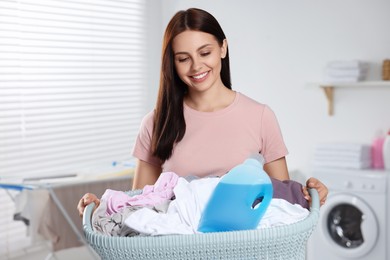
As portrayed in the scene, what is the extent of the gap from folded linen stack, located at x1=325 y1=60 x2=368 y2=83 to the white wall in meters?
0.11

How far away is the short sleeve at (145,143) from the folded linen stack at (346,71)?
98.1 inches

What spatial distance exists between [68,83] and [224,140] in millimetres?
2695

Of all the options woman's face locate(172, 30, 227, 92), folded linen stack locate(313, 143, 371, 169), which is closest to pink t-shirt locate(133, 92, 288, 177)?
woman's face locate(172, 30, 227, 92)

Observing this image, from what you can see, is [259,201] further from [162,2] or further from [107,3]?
[162,2]

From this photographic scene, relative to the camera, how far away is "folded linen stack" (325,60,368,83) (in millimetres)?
3938

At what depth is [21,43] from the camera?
12.6 ft

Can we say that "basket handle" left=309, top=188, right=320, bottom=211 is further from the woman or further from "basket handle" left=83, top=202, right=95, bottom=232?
"basket handle" left=83, top=202, right=95, bottom=232

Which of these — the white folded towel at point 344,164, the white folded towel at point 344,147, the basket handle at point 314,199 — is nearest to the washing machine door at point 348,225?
the white folded towel at point 344,164

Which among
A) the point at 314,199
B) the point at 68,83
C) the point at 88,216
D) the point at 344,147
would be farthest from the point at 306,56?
the point at 88,216

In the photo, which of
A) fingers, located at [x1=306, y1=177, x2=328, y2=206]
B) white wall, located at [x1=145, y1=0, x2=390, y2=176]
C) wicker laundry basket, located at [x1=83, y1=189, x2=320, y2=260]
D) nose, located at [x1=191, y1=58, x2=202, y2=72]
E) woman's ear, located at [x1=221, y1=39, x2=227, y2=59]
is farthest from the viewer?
white wall, located at [x1=145, y1=0, x2=390, y2=176]

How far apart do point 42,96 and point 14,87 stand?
23cm

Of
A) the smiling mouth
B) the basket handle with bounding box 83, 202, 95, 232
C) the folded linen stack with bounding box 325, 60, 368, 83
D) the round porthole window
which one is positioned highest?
the smiling mouth

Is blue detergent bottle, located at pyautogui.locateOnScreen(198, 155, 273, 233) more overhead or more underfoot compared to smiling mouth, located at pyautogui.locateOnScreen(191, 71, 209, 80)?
more underfoot

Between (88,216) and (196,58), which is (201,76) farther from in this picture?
(88,216)
